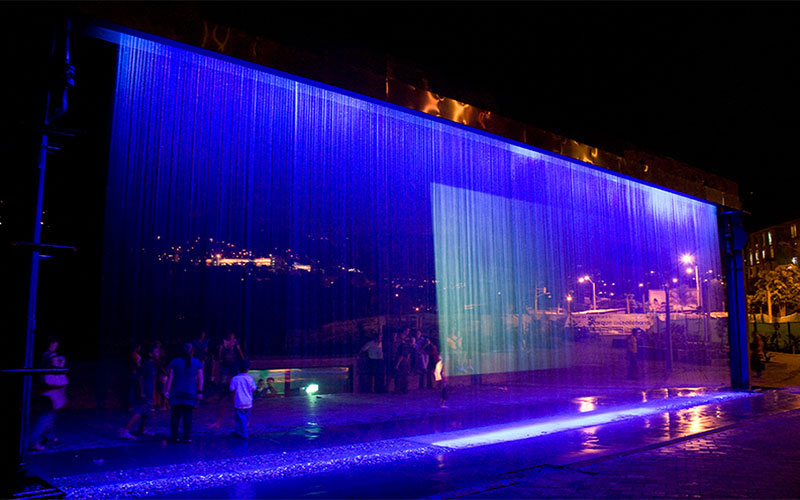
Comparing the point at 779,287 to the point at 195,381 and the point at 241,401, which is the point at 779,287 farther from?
the point at 195,381

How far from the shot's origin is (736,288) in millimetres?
13328

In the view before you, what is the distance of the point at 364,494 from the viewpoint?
4.79 m

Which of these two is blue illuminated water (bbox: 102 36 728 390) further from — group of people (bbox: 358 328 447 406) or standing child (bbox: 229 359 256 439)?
standing child (bbox: 229 359 256 439)

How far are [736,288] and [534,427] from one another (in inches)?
323

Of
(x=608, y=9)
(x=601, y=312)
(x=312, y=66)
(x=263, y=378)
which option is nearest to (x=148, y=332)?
(x=263, y=378)

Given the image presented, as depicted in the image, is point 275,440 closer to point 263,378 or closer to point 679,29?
point 263,378

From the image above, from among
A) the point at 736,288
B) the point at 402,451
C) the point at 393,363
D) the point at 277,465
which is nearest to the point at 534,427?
the point at 402,451

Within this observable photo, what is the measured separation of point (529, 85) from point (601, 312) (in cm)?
1524

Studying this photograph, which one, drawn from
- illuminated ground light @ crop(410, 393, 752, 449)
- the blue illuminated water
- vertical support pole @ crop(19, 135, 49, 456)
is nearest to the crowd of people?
the blue illuminated water

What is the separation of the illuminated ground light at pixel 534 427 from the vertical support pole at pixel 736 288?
2.89 m

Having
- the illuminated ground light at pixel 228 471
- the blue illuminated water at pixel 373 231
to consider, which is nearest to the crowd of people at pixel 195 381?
the blue illuminated water at pixel 373 231

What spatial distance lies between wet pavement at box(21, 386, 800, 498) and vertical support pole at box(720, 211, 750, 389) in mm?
2356

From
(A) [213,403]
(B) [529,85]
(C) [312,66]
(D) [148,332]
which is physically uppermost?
(B) [529,85]

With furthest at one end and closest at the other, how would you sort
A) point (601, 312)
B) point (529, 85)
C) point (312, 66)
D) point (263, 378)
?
point (601, 312), point (263, 378), point (529, 85), point (312, 66)
